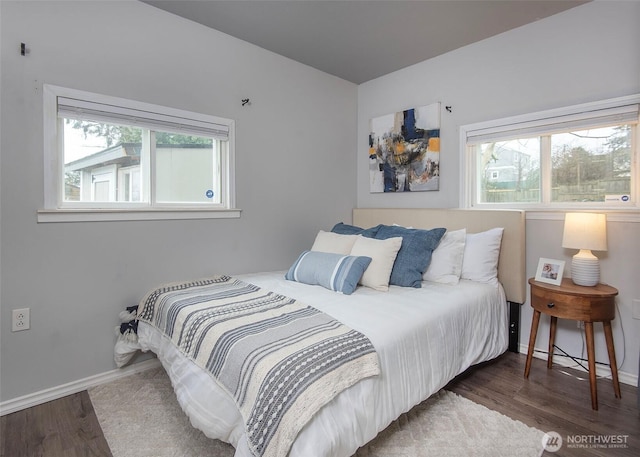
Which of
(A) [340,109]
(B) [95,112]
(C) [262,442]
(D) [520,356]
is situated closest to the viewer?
(C) [262,442]

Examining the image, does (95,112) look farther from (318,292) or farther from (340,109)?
(340,109)

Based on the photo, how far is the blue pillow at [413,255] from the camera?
2287 mm

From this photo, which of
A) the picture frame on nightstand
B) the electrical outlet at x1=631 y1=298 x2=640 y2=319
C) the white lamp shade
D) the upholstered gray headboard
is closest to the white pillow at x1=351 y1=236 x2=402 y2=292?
the upholstered gray headboard

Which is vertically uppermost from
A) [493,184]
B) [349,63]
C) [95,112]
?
[349,63]

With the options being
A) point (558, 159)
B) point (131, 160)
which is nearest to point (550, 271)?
point (558, 159)

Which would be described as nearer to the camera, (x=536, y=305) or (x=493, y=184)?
(x=536, y=305)

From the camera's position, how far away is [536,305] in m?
2.17

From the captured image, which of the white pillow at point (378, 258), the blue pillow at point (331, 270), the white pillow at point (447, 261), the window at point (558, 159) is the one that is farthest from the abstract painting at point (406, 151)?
the blue pillow at point (331, 270)

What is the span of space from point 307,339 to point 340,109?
2814 millimetres

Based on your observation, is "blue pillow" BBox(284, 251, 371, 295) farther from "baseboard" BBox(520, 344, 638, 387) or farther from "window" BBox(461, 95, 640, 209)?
"baseboard" BBox(520, 344, 638, 387)

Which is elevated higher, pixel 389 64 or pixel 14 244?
pixel 389 64

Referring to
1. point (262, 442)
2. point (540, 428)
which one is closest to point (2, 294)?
point (262, 442)

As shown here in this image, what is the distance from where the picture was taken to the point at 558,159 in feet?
8.02

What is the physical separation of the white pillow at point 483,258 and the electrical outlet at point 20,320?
2.82 metres
